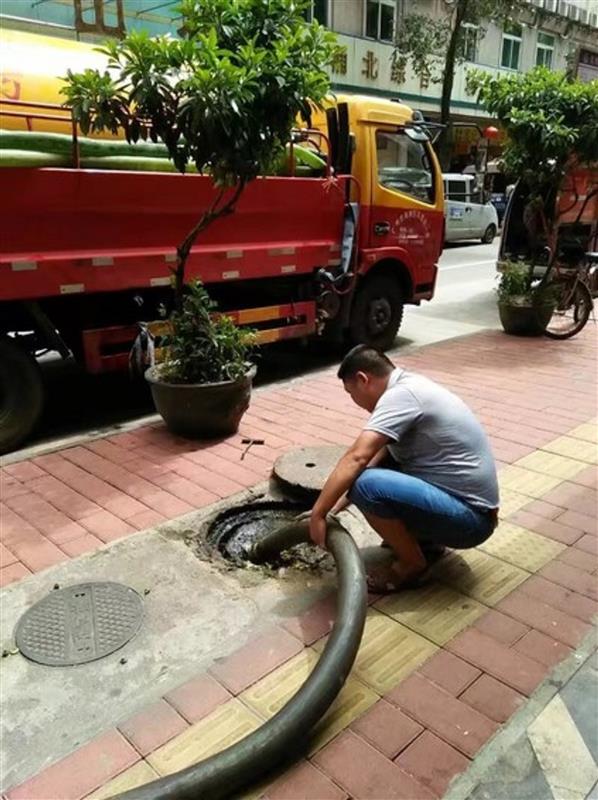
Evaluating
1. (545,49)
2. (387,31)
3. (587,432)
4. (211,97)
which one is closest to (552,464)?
(587,432)

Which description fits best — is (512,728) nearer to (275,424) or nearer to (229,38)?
(275,424)

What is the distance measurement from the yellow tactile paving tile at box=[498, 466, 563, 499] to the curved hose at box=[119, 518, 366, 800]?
6.06ft

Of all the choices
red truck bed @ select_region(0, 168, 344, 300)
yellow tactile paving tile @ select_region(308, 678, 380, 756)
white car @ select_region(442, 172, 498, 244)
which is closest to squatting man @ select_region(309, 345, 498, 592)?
yellow tactile paving tile @ select_region(308, 678, 380, 756)

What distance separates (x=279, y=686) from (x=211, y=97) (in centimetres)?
330

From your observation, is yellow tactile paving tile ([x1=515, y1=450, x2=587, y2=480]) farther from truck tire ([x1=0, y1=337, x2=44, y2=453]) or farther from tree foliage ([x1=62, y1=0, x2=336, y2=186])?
truck tire ([x1=0, y1=337, x2=44, y2=453])

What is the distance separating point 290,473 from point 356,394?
110cm

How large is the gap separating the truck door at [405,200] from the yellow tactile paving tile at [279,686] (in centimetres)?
527

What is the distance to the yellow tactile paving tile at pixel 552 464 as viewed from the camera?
170 inches

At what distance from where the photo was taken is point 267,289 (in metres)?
6.53

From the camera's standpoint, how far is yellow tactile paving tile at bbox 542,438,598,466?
459cm

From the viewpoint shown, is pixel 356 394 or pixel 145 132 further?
pixel 145 132

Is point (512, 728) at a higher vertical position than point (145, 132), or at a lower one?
lower

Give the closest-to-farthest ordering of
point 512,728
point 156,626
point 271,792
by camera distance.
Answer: point 271,792, point 512,728, point 156,626

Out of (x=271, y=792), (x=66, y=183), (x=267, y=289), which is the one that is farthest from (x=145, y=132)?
(x=271, y=792)
